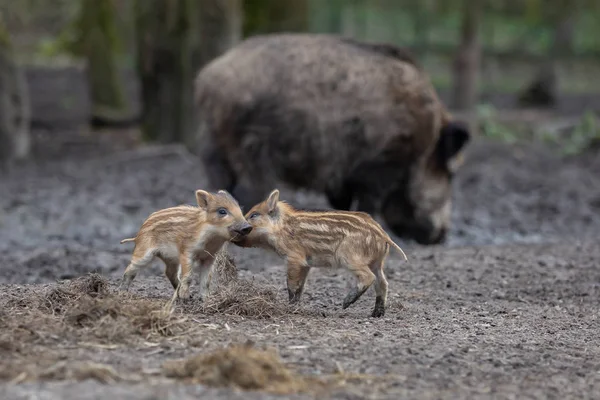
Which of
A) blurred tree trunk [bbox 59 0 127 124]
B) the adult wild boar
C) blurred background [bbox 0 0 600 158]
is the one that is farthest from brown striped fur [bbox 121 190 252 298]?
blurred tree trunk [bbox 59 0 127 124]

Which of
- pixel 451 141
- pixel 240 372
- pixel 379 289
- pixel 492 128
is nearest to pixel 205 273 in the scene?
pixel 379 289

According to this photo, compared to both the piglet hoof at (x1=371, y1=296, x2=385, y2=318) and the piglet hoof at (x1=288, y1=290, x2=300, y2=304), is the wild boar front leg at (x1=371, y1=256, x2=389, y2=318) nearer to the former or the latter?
the piglet hoof at (x1=371, y1=296, x2=385, y2=318)

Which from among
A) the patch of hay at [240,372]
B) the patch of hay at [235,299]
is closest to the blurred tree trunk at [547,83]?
the patch of hay at [235,299]

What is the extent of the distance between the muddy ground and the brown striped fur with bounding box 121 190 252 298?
24cm

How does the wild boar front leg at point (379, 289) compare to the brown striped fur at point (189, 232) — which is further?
the wild boar front leg at point (379, 289)

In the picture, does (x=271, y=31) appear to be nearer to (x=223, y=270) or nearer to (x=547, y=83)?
(x=547, y=83)

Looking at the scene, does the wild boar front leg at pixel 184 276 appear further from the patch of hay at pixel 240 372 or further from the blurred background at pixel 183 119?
the blurred background at pixel 183 119

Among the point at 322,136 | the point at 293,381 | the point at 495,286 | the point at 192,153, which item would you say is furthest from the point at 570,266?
the point at 192,153

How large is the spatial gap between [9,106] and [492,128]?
8.34 meters

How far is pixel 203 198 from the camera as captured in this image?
226 inches

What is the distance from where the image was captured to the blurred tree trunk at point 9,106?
14.8 metres

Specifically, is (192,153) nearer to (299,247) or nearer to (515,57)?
(299,247)

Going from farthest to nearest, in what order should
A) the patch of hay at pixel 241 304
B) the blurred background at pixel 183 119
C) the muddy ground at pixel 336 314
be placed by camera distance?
the blurred background at pixel 183 119 < the patch of hay at pixel 241 304 < the muddy ground at pixel 336 314

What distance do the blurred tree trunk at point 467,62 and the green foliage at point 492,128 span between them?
0.94ft
